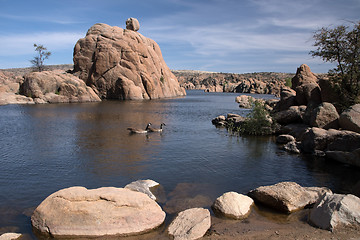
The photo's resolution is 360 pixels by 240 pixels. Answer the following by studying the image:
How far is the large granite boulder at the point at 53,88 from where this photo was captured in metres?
46.7

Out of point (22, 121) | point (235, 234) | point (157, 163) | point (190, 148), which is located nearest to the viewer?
point (235, 234)

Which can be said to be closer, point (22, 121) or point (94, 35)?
point (22, 121)

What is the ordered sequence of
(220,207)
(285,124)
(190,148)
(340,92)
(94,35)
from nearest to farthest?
(220,207)
(190,148)
(340,92)
(285,124)
(94,35)

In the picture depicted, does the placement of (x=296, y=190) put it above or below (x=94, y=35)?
below

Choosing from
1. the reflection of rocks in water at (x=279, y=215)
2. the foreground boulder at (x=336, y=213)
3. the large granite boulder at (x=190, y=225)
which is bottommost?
the reflection of rocks in water at (x=279, y=215)

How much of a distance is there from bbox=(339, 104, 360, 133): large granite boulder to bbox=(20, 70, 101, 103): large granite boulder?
42.5 meters

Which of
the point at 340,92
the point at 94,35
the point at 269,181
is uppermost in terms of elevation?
the point at 94,35

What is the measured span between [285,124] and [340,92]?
4655 mm

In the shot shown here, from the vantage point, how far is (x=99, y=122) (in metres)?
26.7

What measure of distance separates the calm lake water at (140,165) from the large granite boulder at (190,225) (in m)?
1.97

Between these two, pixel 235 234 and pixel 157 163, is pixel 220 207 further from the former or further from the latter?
pixel 157 163

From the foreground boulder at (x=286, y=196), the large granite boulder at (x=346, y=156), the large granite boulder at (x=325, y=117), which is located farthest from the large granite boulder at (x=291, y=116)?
the foreground boulder at (x=286, y=196)

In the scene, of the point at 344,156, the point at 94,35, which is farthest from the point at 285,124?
the point at 94,35

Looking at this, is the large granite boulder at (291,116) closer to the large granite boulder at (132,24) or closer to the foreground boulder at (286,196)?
the foreground boulder at (286,196)
